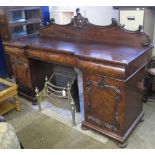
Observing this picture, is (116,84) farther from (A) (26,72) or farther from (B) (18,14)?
(B) (18,14)

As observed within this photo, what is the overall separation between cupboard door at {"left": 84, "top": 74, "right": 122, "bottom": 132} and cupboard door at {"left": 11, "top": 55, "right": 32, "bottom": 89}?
935 millimetres

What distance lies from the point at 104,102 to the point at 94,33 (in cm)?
72

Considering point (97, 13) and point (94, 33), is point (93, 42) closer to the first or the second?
point (94, 33)

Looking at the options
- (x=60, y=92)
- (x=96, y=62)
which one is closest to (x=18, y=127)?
(x=60, y=92)

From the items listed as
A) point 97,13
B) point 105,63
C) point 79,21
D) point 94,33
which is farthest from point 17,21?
point 105,63

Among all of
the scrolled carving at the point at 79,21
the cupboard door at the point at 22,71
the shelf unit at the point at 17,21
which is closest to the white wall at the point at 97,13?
the shelf unit at the point at 17,21

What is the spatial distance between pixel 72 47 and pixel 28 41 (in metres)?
0.71

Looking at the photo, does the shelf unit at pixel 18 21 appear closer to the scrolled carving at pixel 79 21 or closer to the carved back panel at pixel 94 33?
the carved back panel at pixel 94 33

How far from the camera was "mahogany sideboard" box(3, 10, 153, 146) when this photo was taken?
5.16ft

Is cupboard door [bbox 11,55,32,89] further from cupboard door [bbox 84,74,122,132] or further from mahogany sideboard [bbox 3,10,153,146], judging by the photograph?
cupboard door [bbox 84,74,122,132]

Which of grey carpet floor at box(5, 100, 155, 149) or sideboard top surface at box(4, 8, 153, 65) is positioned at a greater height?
sideboard top surface at box(4, 8, 153, 65)

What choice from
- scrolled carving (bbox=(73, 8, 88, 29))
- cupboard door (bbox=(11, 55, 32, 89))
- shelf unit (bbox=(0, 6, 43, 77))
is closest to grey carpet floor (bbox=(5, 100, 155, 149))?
cupboard door (bbox=(11, 55, 32, 89))

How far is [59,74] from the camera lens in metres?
2.55
